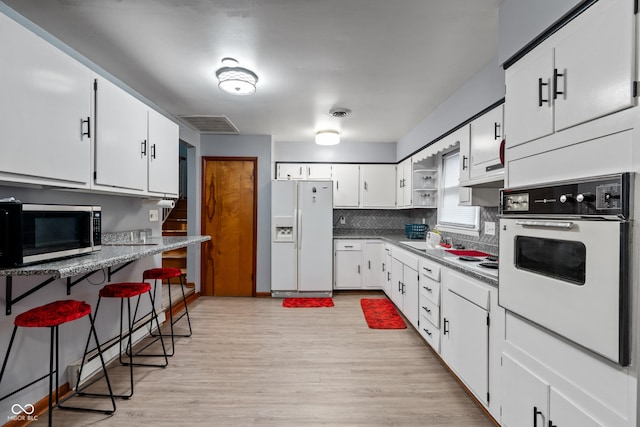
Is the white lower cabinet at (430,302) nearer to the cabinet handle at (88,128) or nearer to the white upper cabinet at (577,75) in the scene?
the white upper cabinet at (577,75)

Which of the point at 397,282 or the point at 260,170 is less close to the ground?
the point at 260,170

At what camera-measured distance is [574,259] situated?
45.4 inches

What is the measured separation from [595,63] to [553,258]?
767 millimetres

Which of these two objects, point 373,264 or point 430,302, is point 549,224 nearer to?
point 430,302

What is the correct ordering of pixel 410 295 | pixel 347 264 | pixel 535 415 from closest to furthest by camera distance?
1. pixel 535 415
2. pixel 410 295
3. pixel 347 264

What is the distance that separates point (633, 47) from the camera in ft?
3.12

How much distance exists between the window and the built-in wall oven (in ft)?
5.33

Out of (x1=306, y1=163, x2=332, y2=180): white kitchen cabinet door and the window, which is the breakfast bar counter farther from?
(x1=306, y1=163, x2=332, y2=180): white kitchen cabinet door

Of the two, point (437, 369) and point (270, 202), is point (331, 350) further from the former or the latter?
point (270, 202)

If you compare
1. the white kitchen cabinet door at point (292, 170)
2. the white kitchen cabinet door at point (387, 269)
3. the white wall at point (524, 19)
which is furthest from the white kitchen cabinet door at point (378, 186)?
the white wall at point (524, 19)

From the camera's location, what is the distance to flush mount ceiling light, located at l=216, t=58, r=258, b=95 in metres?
2.42

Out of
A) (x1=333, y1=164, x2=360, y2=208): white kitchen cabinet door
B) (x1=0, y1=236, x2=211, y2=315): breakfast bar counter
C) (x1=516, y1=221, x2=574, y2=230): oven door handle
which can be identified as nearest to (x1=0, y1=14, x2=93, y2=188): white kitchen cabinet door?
(x1=0, y1=236, x2=211, y2=315): breakfast bar counter

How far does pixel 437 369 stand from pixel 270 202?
309 cm

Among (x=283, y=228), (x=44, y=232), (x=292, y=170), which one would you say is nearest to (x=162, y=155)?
(x=44, y=232)
